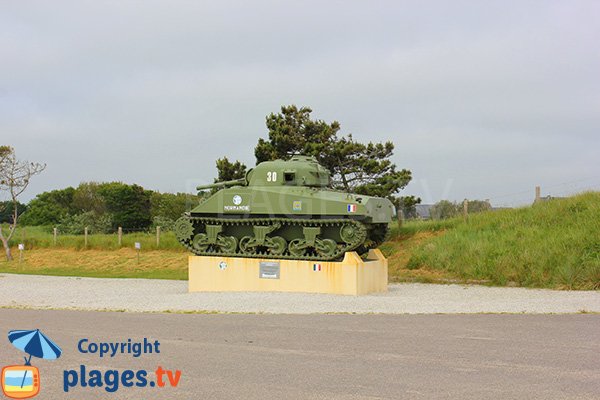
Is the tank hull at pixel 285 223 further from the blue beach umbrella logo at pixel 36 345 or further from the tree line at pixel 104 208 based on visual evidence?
the tree line at pixel 104 208

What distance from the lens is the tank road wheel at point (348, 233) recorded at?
16.8m

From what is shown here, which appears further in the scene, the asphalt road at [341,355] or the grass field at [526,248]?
the grass field at [526,248]

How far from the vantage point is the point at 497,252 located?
20.2 m

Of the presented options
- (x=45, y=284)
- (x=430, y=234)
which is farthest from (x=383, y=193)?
(x=45, y=284)

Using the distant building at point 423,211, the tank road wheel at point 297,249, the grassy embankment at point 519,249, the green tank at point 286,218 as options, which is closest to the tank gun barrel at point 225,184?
the green tank at point 286,218

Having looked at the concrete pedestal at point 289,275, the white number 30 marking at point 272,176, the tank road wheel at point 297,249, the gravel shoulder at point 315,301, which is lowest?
the gravel shoulder at point 315,301

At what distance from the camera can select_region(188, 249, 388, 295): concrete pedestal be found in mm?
16141

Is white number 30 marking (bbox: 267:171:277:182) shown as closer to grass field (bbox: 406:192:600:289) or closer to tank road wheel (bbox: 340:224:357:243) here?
tank road wheel (bbox: 340:224:357:243)

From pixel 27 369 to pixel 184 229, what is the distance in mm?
12779

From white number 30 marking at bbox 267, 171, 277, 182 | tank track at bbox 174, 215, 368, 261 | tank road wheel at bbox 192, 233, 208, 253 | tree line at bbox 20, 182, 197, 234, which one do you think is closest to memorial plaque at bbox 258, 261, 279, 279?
tank track at bbox 174, 215, 368, 261

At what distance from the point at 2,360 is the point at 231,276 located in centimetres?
1039

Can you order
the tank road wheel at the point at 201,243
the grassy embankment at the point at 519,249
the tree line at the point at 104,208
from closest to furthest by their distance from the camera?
the grassy embankment at the point at 519,249 < the tank road wheel at the point at 201,243 < the tree line at the point at 104,208

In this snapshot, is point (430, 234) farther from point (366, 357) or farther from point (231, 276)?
point (366, 357)

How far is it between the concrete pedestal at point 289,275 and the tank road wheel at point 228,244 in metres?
0.83
